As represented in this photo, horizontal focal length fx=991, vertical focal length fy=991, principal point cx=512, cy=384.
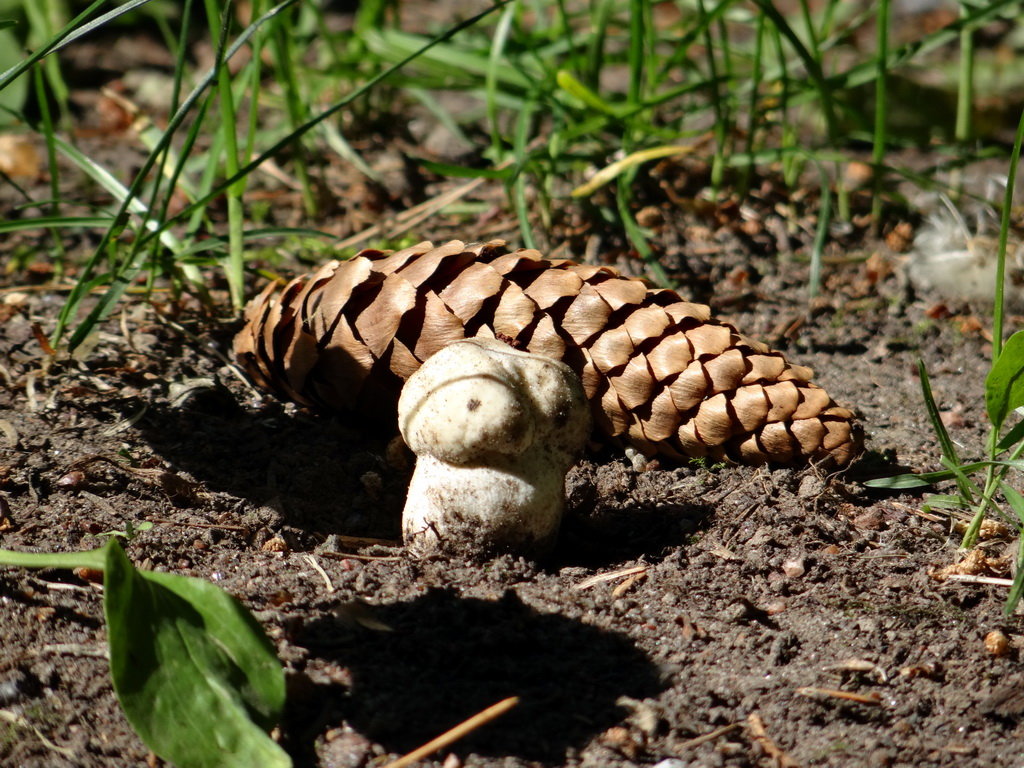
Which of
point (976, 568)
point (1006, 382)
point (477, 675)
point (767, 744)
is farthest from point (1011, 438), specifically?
point (477, 675)

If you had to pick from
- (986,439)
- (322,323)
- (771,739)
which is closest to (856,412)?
(986,439)

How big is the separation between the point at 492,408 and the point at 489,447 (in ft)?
0.23

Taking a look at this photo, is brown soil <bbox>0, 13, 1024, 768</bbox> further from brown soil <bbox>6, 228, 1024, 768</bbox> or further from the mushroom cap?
the mushroom cap

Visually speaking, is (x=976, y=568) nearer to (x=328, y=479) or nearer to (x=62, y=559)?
(x=328, y=479)

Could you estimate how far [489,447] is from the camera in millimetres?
1633

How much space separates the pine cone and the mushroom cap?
0.81ft

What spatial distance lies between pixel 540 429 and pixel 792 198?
171cm

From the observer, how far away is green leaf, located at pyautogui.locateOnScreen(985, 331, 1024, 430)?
1.55 meters

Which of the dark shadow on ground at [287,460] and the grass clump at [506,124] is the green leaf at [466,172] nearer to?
the grass clump at [506,124]

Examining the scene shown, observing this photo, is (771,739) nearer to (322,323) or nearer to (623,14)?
(322,323)

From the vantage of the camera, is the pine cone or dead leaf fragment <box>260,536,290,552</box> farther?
the pine cone

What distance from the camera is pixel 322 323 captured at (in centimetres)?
207

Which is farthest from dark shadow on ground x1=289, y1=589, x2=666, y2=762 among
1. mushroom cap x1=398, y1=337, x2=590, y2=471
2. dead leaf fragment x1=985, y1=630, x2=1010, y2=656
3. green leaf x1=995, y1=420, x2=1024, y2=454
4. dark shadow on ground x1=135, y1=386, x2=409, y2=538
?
green leaf x1=995, y1=420, x2=1024, y2=454

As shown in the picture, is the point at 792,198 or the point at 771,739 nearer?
the point at 771,739
